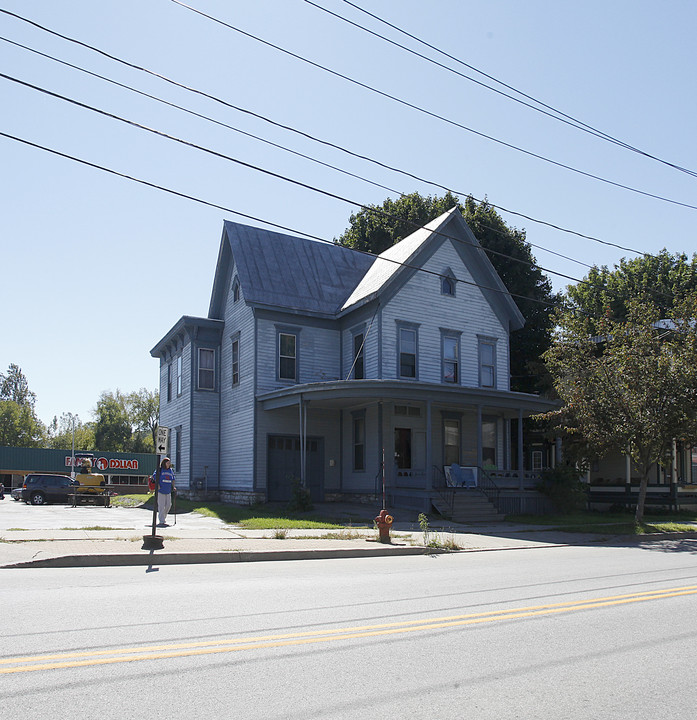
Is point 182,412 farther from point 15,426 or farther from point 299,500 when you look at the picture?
point 15,426

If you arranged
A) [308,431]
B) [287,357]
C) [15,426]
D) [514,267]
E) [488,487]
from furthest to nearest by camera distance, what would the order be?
[15,426] → [514,267] → [287,357] → [308,431] → [488,487]

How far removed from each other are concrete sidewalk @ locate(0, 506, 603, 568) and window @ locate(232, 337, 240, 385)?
9.25m

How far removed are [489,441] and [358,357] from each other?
6500mm

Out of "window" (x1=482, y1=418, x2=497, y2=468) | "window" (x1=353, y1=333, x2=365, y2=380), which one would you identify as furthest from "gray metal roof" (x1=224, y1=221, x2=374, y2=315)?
"window" (x1=482, y1=418, x2=497, y2=468)

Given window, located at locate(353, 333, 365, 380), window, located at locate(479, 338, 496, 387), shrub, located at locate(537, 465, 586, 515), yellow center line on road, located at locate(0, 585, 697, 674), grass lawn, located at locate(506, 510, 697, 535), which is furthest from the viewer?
window, located at locate(479, 338, 496, 387)

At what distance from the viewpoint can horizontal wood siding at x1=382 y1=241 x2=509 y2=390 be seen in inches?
1058

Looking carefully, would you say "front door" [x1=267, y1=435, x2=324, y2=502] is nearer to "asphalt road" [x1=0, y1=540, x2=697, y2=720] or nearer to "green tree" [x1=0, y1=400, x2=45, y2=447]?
"asphalt road" [x1=0, y1=540, x2=697, y2=720]

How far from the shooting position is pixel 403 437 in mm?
26984

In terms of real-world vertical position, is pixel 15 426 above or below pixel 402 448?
above

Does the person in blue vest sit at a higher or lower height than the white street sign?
lower

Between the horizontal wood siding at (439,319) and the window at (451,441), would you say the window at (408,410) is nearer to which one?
the horizontal wood siding at (439,319)

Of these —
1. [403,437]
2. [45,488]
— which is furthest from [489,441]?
[45,488]

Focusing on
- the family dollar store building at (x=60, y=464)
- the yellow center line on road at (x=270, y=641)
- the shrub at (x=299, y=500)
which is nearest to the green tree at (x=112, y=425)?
the family dollar store building at (x=60, y=464)

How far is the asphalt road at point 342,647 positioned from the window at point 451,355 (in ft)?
58.6
